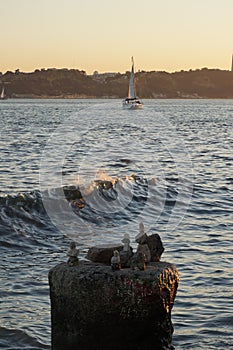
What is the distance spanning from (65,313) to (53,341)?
683 mm

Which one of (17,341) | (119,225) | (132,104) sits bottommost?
(17,341)

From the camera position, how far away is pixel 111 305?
9336mm

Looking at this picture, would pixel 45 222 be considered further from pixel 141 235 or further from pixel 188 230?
pixel 141 235

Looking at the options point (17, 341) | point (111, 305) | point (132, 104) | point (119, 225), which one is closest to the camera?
point (111, 305)

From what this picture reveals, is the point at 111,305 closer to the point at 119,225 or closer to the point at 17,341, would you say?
the point at 17,341

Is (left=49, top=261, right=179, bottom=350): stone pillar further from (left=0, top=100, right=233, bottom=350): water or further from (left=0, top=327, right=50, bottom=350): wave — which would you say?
(left=0, top=100, right=233, bottom=350): water

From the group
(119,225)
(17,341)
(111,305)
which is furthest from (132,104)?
(111,305)

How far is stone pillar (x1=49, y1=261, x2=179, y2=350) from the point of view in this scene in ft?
30.6

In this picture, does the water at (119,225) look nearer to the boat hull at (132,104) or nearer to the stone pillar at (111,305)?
the stone pillar at (111,305)

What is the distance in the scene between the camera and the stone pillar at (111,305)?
30.6 feet

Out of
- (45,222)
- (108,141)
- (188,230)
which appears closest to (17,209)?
(45,222)

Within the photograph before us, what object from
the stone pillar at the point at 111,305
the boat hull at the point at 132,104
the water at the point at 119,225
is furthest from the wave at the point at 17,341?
the boat hull at the point at 132,104

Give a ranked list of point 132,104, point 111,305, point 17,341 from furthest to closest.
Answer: point 132,104 → point 17,341 → point 111,305

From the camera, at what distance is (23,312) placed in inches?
512
